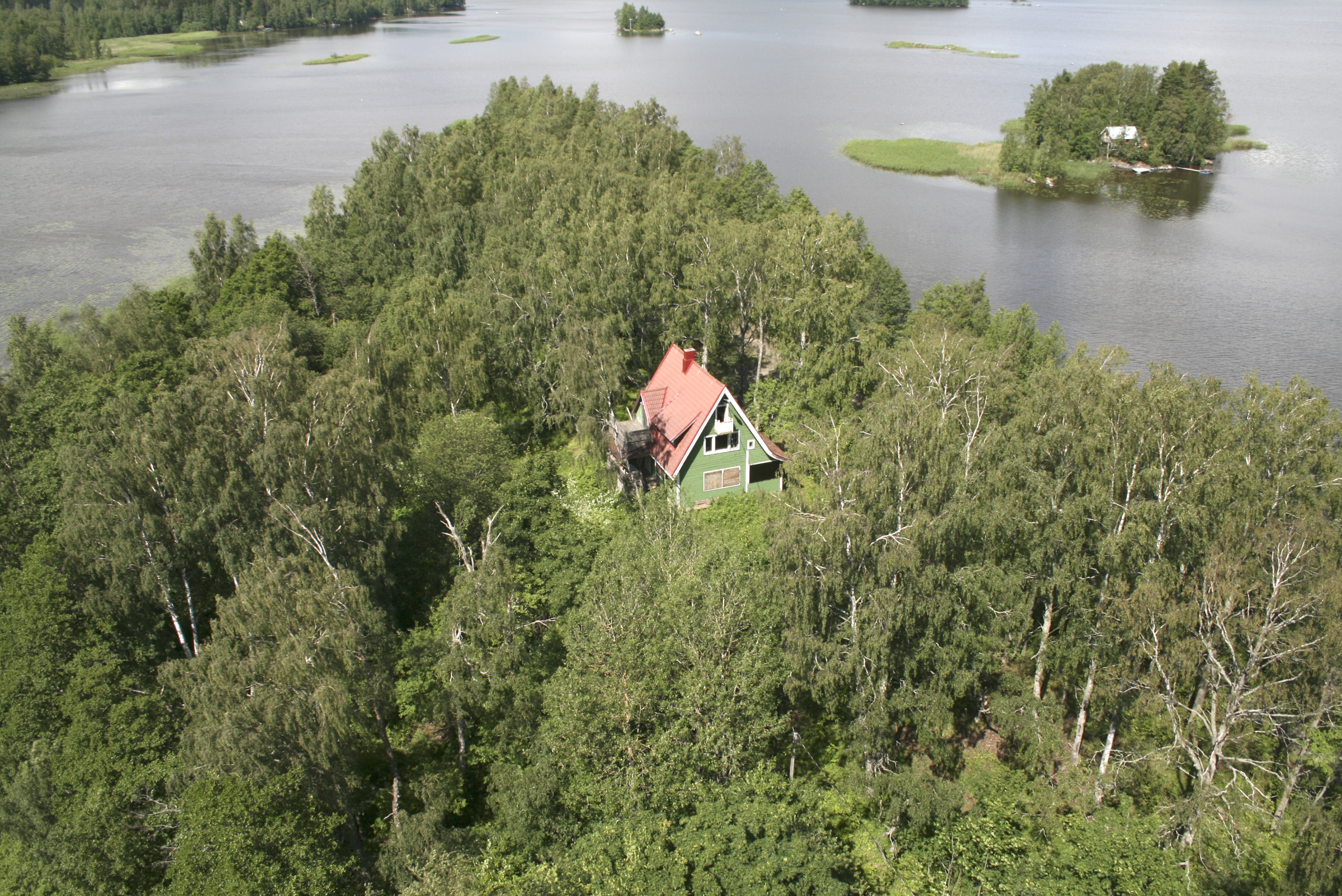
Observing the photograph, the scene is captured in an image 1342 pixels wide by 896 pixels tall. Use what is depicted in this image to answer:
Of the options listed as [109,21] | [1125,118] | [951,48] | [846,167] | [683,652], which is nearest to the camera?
[683,652]

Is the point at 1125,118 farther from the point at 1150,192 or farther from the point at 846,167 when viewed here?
the point at 846,167

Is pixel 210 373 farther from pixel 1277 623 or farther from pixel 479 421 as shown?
pixel 1277 623

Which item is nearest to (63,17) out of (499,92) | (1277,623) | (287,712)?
(499,92)

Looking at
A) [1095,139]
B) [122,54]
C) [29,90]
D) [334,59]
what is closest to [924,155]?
[1095,139]

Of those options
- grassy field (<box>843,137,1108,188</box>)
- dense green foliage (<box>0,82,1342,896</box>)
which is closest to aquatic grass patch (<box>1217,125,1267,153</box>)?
grassy field (<box>843,137,1108,188</box>)

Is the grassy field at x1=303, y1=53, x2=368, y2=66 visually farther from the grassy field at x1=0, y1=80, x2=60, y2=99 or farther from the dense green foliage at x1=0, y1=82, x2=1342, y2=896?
the dense green foliage at x1=0, y1=82, x2=1342, y2=896

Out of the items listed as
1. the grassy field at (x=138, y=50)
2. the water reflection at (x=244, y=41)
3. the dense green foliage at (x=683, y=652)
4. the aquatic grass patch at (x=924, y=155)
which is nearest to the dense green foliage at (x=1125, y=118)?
the aquatic grass patch at (x=924, y=155)
